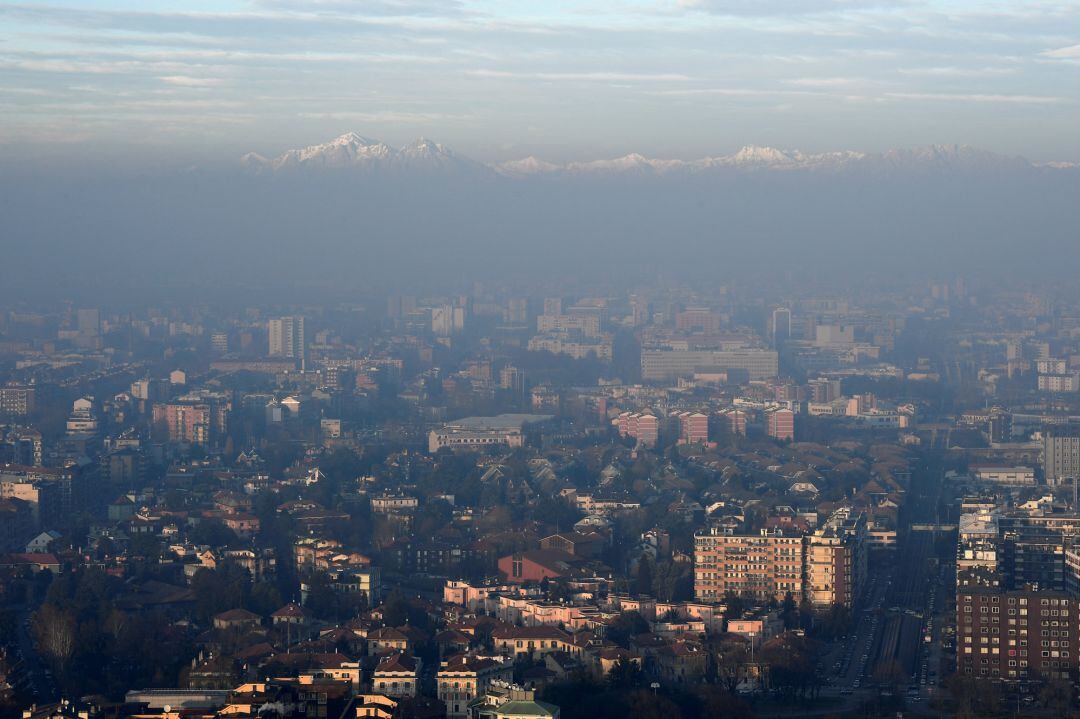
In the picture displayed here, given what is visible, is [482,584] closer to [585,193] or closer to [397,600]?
[397,600]

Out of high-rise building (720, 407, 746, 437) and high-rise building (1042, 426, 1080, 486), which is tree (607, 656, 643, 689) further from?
high-rise building (720, 407, 746, 437)

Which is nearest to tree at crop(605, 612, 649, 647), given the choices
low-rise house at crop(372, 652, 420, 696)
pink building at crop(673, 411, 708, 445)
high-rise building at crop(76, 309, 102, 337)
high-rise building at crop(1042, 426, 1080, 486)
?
low-rise house at crop(372, 652, 420, 696)

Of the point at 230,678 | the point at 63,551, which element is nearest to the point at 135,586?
the point at 63,551

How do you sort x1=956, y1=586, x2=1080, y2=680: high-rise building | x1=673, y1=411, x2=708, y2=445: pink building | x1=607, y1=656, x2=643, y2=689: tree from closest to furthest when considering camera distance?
1. x1=607, y1=656, x2=643, y2=689: tree
2. x1=956, y1=586, x2=1080, y2=680: high-rise building
3. x1=673, y1=411, x2=708, y2=445: pink building

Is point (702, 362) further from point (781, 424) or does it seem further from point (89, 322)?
point (89, 322)

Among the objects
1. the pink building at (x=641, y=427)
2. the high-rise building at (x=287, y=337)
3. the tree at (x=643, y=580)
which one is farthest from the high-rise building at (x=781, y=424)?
the high-rise building at (x=287, y=337)

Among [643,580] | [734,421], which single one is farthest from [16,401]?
[643,580]
